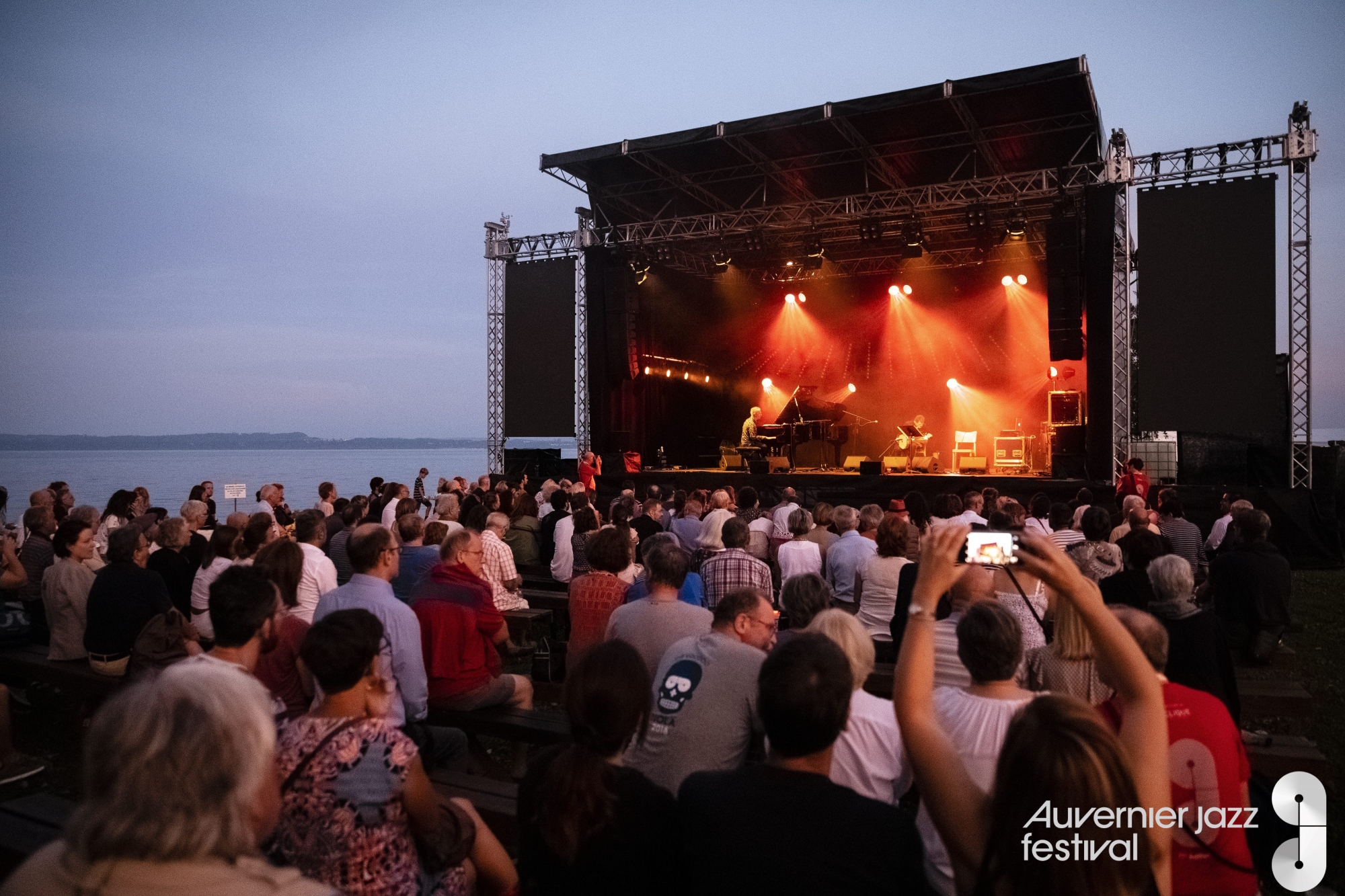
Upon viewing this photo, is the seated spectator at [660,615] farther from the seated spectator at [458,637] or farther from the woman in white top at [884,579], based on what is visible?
the woman in white top at [884,579]

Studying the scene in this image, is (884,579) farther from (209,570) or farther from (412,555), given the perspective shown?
(209,570)

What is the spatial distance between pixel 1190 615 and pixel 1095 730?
266 centimetres

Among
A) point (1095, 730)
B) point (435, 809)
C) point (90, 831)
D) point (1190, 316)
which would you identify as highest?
point (1190, 316)

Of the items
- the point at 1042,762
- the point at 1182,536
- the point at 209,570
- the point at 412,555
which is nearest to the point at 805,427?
the point at 1182,536

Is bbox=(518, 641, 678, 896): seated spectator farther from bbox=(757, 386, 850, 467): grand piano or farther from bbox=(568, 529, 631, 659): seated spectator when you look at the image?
bbox=(757, 386, 850, 467): grand piano

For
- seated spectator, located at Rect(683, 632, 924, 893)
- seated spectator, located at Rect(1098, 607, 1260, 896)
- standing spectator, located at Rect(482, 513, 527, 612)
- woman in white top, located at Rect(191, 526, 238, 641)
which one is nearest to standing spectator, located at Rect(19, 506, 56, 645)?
woman in white top, located at Rect(191, 526, 238, 641)

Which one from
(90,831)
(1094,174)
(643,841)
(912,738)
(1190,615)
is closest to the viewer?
(90,831)

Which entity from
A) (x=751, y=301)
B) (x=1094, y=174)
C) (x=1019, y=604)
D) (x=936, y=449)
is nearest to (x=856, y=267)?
(x=751, y=301)

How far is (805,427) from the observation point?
16719 mm

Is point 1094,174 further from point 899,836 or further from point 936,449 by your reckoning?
point 899,836

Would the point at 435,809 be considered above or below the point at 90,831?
below

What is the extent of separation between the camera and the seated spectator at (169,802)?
121cm

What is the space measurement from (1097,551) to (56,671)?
19.8ft

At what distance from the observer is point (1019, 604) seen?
12.6 feet
